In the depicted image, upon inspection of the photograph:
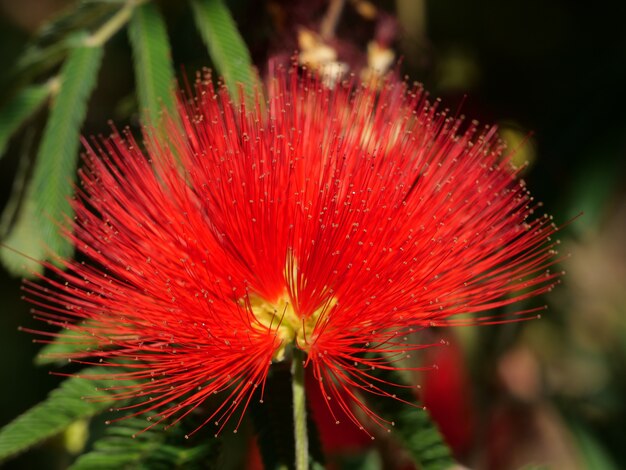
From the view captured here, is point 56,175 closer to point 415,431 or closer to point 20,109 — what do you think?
point 20,109

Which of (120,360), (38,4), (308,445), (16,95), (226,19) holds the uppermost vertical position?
(38,4)

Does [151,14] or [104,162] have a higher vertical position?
[151,14]

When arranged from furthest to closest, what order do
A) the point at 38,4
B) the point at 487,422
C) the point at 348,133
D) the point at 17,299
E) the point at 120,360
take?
1. the point at 38,4
2. the point at 17,299
3. the point at 487,422
4. the point at 120,360
5. the point at 348,133

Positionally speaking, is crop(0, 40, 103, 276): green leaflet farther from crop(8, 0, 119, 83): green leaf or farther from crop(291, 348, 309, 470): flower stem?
crop(291, 348, 309, 470): flower stem

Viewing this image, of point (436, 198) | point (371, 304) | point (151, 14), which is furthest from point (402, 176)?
point (151, 14)

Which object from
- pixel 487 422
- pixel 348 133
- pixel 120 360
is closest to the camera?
pixel 348 133

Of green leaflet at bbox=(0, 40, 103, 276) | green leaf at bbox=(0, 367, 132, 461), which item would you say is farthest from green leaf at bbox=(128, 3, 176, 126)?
green leaf at bbox=(0, 367, 132, 461)

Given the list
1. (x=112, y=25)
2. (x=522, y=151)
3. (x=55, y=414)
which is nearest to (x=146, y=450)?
(x=55, y=414)

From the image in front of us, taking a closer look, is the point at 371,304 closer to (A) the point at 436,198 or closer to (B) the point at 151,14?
(A) the point at 436,198
